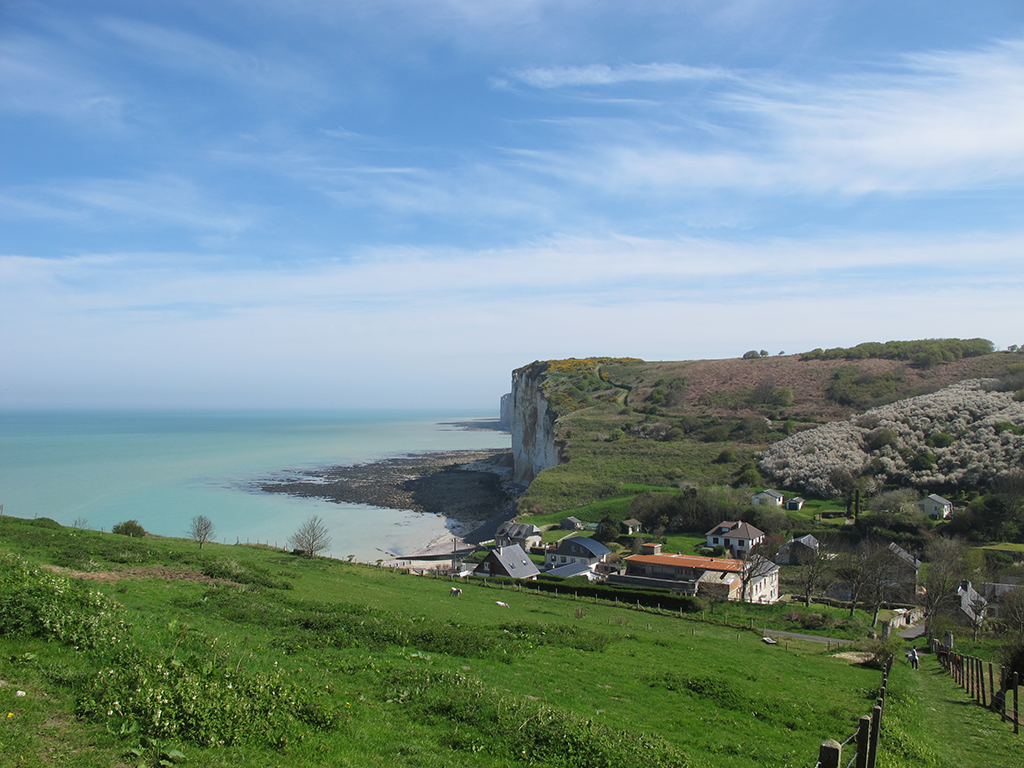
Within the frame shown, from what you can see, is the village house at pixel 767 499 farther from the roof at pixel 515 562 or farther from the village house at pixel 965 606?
the roof at pixel 515 562

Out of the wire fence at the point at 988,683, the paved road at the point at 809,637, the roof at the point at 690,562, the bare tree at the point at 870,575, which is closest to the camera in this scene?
the wire fence at the point at 988,683

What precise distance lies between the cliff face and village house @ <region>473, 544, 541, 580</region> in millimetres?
43615

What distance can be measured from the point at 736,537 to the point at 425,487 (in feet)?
169

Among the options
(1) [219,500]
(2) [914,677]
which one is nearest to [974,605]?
(2) [914,677]

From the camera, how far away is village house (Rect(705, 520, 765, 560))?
48.0 m

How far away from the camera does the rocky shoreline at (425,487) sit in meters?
71.9

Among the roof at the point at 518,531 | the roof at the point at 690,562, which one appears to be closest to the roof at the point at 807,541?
the roof at the point at 690,562

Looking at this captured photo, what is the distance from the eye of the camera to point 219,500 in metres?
73.6

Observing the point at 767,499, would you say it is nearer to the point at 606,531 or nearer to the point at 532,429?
the point at 606,531

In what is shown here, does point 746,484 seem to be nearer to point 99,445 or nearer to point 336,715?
point 336,715

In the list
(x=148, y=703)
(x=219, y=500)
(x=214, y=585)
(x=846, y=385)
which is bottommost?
(x=219, y=500)

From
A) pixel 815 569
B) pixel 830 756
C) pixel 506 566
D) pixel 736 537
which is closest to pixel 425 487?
pixel 736 537

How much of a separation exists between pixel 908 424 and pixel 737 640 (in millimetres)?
60595

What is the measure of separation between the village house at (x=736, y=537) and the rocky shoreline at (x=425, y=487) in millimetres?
21163
